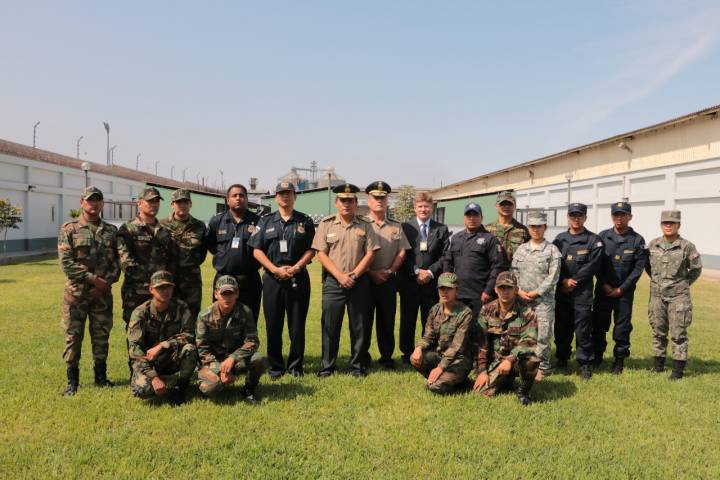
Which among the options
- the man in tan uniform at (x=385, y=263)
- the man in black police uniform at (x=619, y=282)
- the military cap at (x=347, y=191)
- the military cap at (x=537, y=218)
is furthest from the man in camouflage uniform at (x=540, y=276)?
the military cap at (x=347, y=191)

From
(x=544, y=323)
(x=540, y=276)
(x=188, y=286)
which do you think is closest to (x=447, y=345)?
(x=544, y=323)

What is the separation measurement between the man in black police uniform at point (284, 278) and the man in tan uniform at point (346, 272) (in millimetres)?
234

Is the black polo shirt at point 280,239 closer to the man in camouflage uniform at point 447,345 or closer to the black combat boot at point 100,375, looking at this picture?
the man in camouflage uniform at point 447,345

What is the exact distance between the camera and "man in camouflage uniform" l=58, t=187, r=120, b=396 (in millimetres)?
4750

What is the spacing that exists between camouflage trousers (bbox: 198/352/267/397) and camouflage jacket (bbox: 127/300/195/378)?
0.40 meters

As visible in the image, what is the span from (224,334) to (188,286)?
966mm

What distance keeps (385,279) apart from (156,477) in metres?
3.00

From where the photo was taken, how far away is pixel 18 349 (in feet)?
20.4

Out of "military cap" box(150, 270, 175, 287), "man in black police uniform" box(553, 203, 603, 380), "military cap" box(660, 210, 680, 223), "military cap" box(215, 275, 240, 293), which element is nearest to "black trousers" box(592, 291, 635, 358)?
"man in black police uniform" box(553, 203, 603, 380)

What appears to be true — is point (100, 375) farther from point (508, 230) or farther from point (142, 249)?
point (508, 230)

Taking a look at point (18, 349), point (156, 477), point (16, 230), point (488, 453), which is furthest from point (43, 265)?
point (488, 453)

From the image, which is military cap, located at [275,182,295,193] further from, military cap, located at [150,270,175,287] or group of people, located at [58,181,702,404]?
military cap, located at [150,270,175,287]

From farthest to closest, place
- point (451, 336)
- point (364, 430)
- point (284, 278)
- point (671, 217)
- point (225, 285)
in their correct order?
point (671, 217) < point (284, 278) < point (451, 336) < point (225, 285) < point (364, 430)

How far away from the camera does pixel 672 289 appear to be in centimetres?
560
